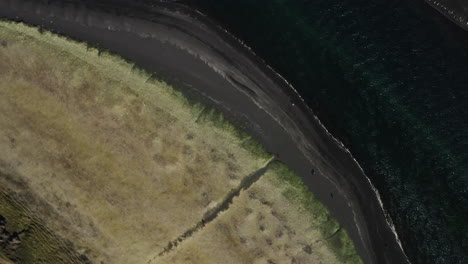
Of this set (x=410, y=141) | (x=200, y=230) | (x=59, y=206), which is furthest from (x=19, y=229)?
(x=410, y=141)

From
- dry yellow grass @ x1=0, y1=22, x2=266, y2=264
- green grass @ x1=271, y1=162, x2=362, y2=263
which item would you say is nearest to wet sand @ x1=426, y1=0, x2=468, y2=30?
green grass @ x1=271, y1=162, x2=362, y2=263

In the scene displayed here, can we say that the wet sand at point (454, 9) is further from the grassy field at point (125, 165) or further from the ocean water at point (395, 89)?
the grassy field at point (125, 165)

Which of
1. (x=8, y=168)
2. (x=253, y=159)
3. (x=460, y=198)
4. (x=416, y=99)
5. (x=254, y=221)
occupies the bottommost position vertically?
(x=8, y=168)

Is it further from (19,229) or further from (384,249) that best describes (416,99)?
(19,229)

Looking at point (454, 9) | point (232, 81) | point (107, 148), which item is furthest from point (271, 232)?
point (454, 9)

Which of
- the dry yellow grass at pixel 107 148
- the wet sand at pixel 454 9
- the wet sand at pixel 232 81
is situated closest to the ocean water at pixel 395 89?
the wet sand at pixel 454 9

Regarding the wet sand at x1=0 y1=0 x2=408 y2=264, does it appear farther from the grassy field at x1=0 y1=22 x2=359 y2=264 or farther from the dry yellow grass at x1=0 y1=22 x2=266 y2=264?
the dry yellow grass at x1=0 y1=22 x2=266 y2=264
